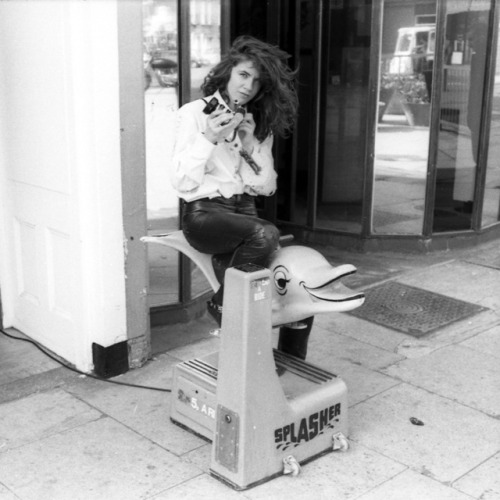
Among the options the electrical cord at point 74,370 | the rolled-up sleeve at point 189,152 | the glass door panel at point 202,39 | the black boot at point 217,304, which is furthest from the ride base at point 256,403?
the glass door panel at point 202,39

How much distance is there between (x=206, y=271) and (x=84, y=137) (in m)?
1.03

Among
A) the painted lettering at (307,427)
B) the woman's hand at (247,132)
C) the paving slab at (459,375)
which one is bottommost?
the paving slab at (459,375)

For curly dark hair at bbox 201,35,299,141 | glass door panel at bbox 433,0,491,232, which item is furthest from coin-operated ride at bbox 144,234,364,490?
glass door panel at bbox 433,0,491,232

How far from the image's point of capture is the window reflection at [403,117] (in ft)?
21.0

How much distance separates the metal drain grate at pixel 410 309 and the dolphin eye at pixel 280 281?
1.97m

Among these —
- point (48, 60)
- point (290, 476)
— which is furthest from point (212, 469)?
point (48, 60)

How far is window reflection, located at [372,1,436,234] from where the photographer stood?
641cm

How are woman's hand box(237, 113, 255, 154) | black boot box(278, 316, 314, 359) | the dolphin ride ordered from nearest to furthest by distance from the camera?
the dolphin ride < woman's hand box(237, 113, 255, 154) < black boot box(278, 316, 314, 359)

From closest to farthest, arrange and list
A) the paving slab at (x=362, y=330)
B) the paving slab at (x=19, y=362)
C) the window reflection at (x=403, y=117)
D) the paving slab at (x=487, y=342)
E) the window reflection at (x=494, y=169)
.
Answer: the paving slab at (x=19, y=362) < the paving slab at (x=487, y=342) < the paving slab at (x=362, y=330) < the window reflection at (x=403, y=117) < the window reflection at (x=494, y=169)

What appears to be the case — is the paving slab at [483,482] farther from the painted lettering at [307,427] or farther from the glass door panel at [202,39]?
the glass door panel at [202,39]

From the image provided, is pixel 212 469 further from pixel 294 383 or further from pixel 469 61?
pixel 469 61

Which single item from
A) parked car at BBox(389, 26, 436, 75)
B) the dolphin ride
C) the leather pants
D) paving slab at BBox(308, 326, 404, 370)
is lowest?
paving slab at BBox(308, 326, 404, 370)

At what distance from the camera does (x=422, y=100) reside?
260 inches

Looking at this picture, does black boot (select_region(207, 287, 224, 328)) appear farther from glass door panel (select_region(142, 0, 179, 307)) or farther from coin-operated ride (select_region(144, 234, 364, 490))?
glass door panel (select_region(142, 0, 179, 307))
